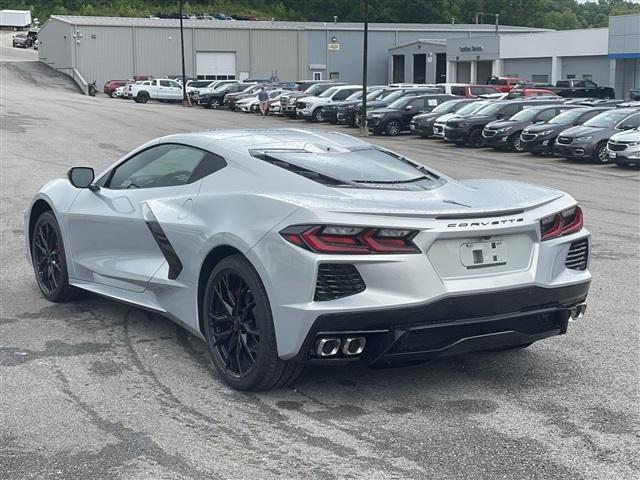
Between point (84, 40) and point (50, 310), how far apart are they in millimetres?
63901

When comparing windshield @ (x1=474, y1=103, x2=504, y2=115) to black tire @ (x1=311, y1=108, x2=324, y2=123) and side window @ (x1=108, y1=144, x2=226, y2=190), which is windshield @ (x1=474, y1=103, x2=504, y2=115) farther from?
side window @ (x1=108, y1=144, x2=226, y2=190)

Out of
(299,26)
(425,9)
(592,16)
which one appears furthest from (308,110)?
(592,16)

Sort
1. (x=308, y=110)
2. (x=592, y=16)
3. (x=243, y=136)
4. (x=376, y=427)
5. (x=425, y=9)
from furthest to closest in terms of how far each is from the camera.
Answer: (x=592, y=16) < (x=425, y=9) < (x=308, y=110) < (x=243, y=136) < (x=376, y=427)

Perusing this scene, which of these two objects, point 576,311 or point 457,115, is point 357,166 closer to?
point 576,311

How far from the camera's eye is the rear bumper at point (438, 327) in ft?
14.9

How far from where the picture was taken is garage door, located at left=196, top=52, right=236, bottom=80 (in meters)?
72.8

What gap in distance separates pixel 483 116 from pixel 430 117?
2462mm

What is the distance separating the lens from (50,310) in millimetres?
6977

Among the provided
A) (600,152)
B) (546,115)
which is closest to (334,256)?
(600,152)

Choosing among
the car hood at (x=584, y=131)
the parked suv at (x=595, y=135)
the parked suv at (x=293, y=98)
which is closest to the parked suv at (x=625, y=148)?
the parked suv at (x=595, y=135)

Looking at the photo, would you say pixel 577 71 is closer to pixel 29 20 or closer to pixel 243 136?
pixel 243 136

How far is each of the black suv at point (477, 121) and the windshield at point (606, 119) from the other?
3990mm

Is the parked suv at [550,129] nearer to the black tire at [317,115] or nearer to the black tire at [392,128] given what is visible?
the black tire at [392,128]

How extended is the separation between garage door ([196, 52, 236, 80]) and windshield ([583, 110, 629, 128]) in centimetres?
5198
